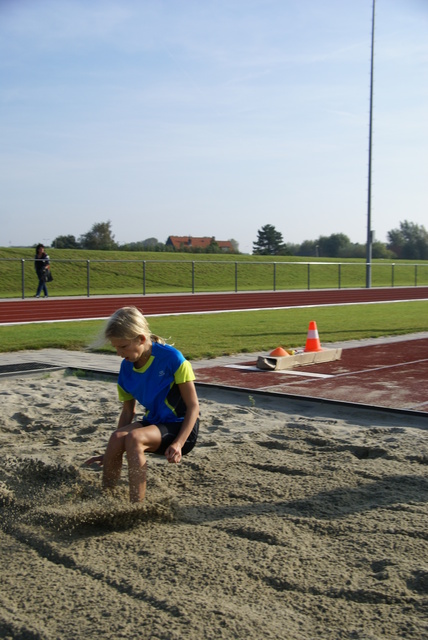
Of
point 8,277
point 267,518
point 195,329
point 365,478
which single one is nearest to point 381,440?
point 365,478

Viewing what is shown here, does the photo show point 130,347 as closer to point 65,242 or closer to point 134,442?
point 134,442

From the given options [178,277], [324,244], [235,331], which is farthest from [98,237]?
[235,331]

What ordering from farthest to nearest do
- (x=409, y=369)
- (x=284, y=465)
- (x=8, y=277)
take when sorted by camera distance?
1. (x=8, y=277)
2. (x=409, y=369)
3. (x=284, y=465)

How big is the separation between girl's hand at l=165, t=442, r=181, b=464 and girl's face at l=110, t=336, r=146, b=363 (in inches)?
22.6

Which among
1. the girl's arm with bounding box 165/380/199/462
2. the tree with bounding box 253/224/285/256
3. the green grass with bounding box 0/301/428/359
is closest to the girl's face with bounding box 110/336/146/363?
the girl's arm with bounding box 165/380/199/462

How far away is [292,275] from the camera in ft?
162

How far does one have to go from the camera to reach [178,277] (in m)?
42.0

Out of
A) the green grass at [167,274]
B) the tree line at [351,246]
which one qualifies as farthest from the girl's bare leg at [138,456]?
the tree line at [351,246]

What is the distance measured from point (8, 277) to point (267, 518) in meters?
32.9

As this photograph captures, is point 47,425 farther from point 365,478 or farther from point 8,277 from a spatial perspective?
point 8,277

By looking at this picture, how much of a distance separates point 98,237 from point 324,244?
47.4 metres

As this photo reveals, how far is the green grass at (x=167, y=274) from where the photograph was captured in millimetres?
34031

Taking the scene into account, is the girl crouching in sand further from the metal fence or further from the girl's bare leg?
the metal fence

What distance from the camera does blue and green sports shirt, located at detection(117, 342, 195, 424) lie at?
439 cm
